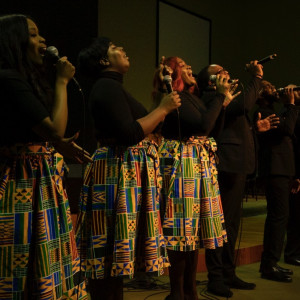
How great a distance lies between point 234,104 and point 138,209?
4.34 feet

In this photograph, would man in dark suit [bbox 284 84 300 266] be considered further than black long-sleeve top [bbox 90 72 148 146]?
Yes

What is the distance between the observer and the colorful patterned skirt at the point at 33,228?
157cm

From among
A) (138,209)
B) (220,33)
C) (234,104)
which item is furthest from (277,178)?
Result: (220,33)

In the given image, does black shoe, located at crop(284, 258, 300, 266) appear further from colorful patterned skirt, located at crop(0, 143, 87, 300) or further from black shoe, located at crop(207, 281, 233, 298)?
colorful patterned skirt, located at crop(0, 143, 87, 300)

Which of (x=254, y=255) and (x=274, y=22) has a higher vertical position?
(x=274, y=22)

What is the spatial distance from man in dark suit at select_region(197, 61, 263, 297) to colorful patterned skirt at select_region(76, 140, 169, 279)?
1079 millimetres

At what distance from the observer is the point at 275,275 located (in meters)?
3.68

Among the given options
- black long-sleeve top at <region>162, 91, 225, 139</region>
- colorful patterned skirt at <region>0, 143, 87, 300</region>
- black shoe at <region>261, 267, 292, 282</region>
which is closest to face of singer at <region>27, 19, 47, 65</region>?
colorful patterned skirt at <region>0, 143, 87, 300</region>

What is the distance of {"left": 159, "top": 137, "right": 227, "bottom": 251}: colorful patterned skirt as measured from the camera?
101 inches

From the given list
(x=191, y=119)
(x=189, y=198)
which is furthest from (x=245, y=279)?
(x=191, y=119)

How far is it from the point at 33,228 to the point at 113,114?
631 millimetres

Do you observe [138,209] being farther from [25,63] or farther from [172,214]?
[25,63]

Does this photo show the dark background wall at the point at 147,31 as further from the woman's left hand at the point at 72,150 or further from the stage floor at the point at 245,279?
the stage floor at the point at 245,279

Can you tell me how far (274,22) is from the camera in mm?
7902
